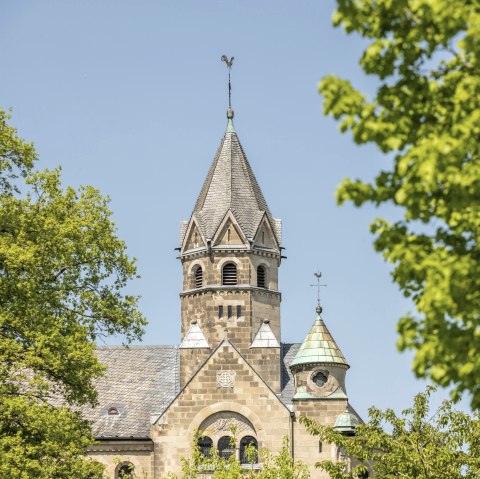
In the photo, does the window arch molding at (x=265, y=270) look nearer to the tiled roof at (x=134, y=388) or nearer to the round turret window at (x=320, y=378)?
the tiled roof at (x=134, y=388)

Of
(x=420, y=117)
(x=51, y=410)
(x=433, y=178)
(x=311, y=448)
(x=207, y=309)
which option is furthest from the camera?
(x=207, y=309)

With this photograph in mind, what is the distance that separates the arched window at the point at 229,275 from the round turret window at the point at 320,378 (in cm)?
703

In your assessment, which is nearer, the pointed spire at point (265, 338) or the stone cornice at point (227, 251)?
the pointed spire at point (265, 338)

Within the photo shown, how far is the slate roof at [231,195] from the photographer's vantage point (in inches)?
2598

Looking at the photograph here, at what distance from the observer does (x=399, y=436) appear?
136 ft

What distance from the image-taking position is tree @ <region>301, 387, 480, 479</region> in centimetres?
3909

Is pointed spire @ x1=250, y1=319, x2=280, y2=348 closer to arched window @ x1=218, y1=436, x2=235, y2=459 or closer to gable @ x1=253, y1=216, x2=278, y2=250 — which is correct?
gable @ x1=253, y1=216, x2=278, y2=250

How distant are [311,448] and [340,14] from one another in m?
44.6

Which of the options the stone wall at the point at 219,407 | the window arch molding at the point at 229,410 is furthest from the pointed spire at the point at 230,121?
the window arch molding at the point at 229,410

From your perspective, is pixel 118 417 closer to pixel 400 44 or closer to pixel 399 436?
pixel 399 436

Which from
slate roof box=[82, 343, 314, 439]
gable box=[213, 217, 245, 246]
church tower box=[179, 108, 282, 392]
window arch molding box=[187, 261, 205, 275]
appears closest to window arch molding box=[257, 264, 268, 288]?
church tower box=[179, 108, 282, 392]

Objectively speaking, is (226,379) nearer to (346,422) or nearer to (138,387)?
(346,422)

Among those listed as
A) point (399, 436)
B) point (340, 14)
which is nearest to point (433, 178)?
point (340, 14)

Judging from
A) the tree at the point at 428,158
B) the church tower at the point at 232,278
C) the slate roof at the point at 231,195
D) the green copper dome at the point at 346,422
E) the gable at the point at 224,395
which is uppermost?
the slate roof at the point at 231,195
